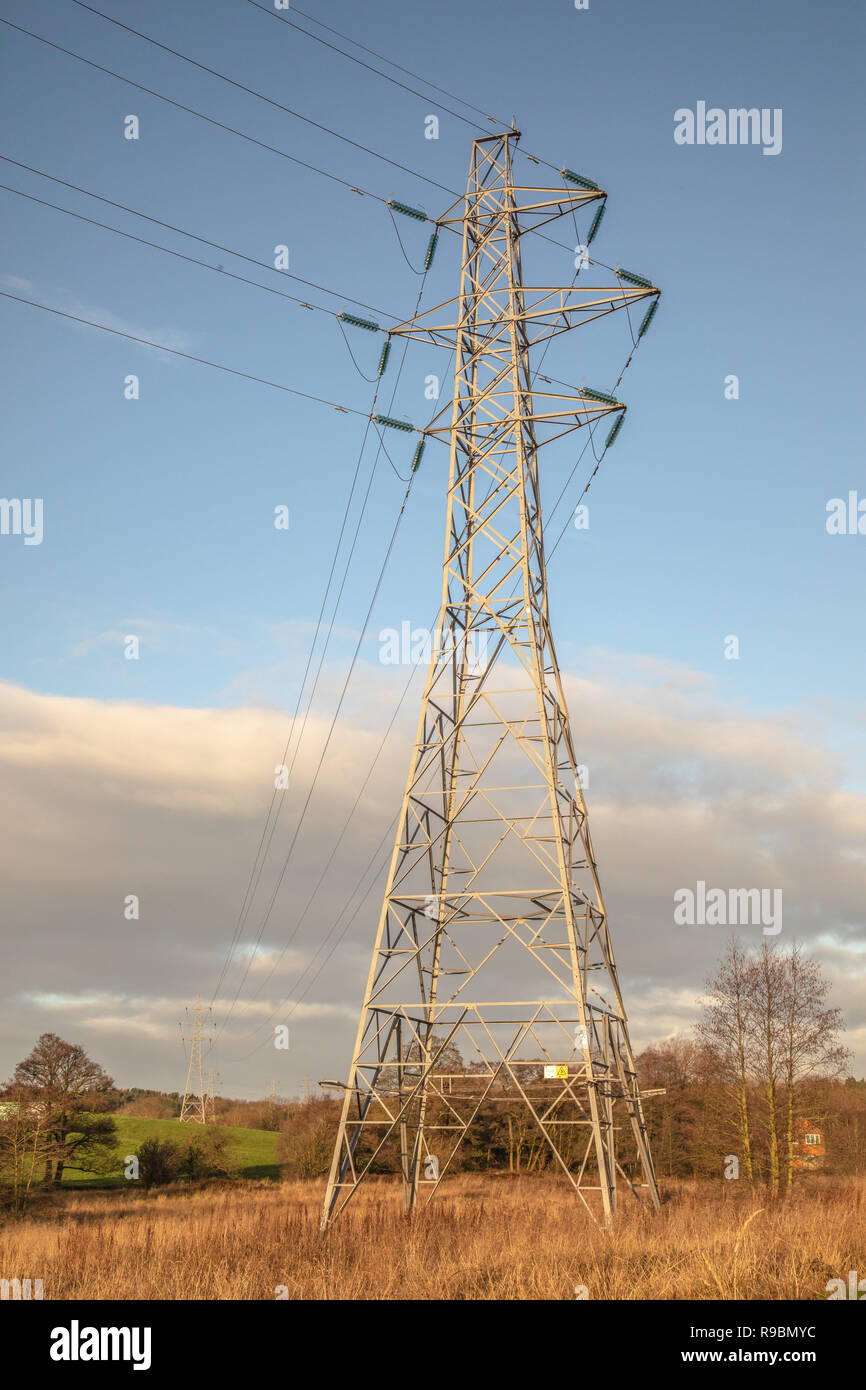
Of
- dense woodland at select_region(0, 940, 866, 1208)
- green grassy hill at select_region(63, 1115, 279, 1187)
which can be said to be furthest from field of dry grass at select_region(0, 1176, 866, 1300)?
green grassy hill at select_region(63, 1115, 279, 1187)

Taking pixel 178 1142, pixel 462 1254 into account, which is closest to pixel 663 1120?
pixel 178 1142

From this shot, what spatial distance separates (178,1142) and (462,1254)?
112ft

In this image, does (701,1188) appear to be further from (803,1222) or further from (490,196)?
(490,196)

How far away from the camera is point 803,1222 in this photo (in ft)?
59.6

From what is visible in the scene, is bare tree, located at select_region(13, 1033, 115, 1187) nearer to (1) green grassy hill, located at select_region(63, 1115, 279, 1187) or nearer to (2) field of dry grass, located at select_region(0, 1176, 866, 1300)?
(1) green grassy hill, located at select_region(63, 1115, 279, 1187)

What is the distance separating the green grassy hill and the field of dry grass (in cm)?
2414

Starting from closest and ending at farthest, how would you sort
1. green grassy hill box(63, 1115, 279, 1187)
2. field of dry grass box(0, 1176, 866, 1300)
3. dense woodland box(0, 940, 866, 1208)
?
1. field of dry grass box(0, 1176, 866, 1300)
2. dense woodland box(0, 940, 866, 1208)
3. green grassy hill box(63, 1115, 279, 1187)

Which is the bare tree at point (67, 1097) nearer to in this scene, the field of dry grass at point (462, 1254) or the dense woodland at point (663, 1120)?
the dense woodland at point (663, 1120)

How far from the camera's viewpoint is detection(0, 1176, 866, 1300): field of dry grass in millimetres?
12188

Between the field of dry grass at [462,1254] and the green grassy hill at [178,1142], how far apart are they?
2414 cm

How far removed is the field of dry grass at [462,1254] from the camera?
12.2 meters

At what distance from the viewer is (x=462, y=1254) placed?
582 inches
